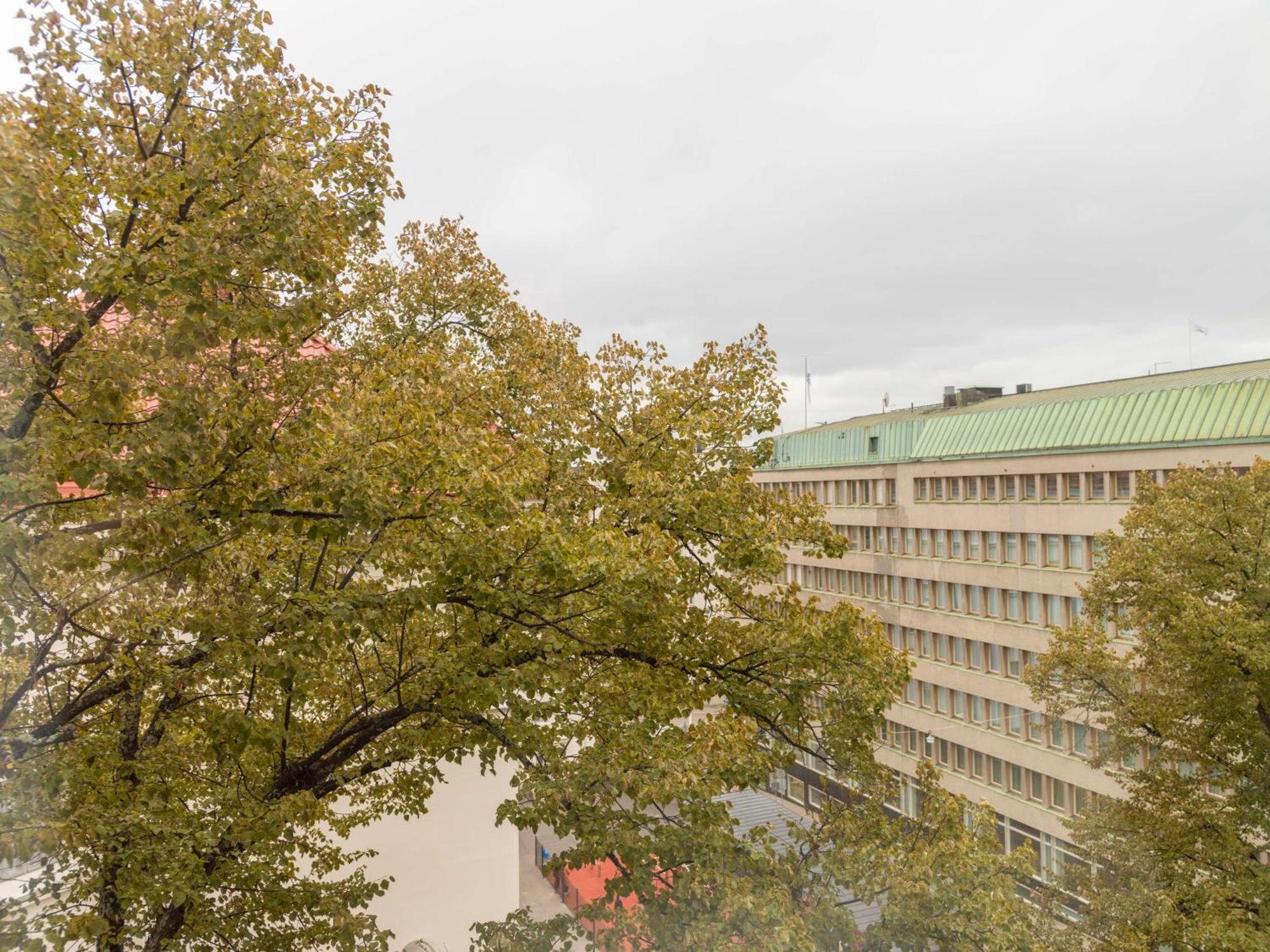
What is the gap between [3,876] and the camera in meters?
5.75

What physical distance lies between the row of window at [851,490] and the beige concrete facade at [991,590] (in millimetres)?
72

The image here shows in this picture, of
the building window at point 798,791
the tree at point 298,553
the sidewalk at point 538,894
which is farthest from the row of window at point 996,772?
the tree at point 298,553

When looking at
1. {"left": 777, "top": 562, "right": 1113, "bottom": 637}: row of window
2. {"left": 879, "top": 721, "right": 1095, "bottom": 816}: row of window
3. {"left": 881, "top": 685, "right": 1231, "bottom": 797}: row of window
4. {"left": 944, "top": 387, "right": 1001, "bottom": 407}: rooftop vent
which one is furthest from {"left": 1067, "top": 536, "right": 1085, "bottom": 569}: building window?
{"left": 944, "top": 387, "right": 1001, "bottom": 407}: rooftop vent

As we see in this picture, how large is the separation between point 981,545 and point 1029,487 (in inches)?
105

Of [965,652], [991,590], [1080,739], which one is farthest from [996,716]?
[991,590]

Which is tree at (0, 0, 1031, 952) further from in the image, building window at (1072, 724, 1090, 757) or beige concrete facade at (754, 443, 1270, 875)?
building window at (1072, 724, 1090, 757)

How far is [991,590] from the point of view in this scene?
2677 cm

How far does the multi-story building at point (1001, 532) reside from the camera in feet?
70.3

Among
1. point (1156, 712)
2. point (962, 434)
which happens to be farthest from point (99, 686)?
point (962, 434)

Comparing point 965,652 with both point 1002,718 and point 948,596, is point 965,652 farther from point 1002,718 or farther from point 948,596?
point 1002,718

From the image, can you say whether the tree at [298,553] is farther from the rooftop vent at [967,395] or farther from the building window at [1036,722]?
the rooftop vent at [967,395]

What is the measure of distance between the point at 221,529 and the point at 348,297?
12.9 feet

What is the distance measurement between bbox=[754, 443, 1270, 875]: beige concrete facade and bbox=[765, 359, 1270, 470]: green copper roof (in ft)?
1.19

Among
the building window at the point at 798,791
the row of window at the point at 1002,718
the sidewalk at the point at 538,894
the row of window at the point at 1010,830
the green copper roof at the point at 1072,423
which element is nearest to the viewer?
the sidewalk at the point at 538,894
